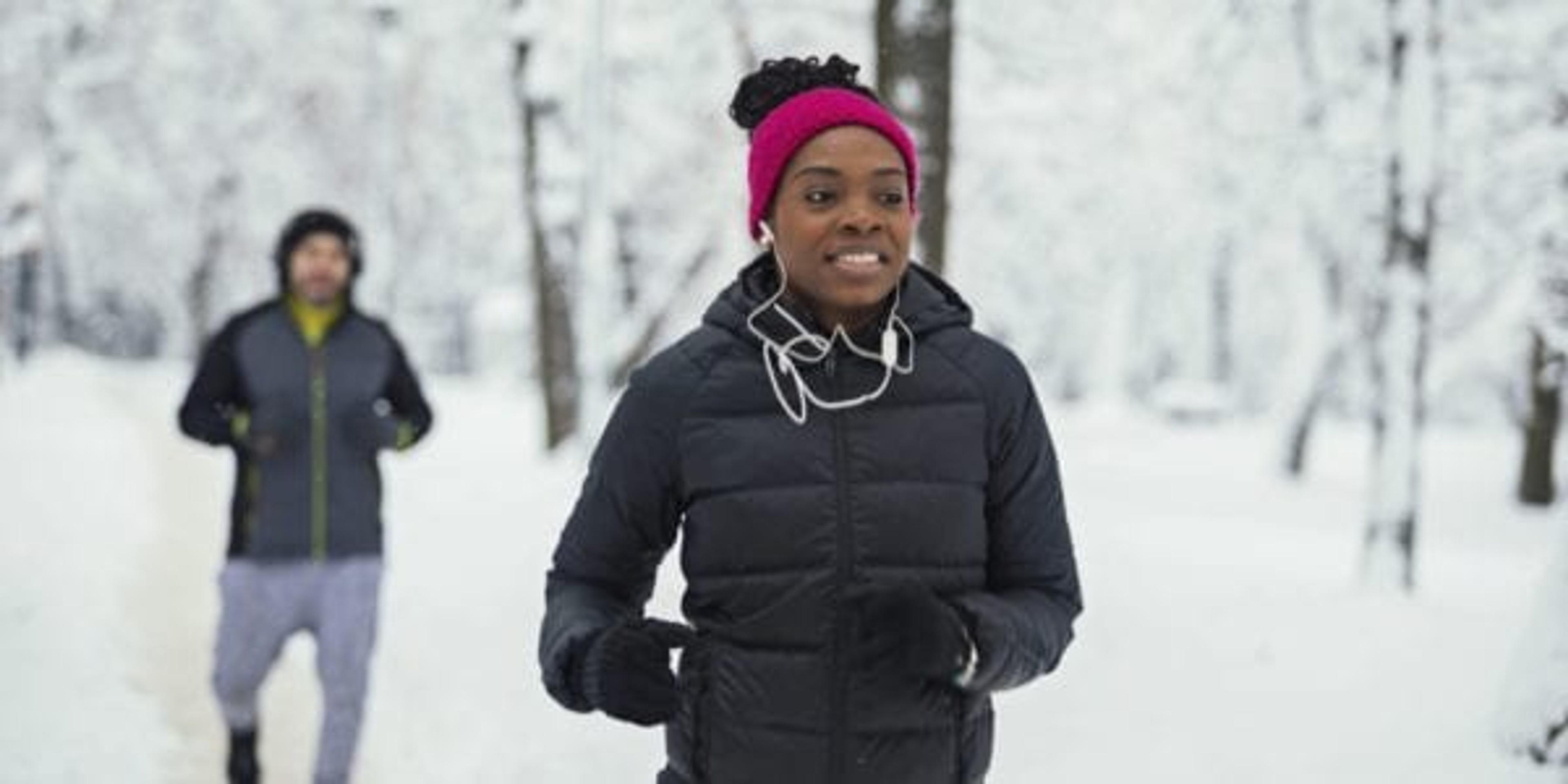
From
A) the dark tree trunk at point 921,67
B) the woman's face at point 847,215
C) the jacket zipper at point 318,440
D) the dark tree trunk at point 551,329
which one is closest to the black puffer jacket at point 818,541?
the woman's face at point 847,215

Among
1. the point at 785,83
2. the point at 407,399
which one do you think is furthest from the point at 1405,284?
the point at 785,83

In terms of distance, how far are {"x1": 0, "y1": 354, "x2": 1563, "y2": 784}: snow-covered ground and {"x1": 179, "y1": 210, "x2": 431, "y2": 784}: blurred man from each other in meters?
1.35

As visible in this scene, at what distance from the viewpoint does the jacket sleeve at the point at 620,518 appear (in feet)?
8.03

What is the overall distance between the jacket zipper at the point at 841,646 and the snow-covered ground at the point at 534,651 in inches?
148

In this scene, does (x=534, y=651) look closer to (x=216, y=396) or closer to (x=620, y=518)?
(x=216, y=396)

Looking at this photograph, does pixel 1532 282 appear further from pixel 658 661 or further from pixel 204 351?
pixel 658 661

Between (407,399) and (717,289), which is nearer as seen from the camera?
(407,399)

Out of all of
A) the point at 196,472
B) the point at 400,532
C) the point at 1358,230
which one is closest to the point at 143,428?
the point at 196,472

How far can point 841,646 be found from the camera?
2.38 metres

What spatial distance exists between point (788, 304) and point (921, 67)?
6701 mm

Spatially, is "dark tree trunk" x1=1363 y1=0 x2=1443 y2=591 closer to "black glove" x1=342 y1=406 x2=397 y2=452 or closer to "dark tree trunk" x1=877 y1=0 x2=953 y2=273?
"dark tree trunk" x1=877 y1=0 x2=953 y2=273

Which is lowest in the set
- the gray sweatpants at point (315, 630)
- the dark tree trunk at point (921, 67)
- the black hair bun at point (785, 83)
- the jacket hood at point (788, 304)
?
the gray sweatpants at point (315, 630)

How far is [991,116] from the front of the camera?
2066 cm

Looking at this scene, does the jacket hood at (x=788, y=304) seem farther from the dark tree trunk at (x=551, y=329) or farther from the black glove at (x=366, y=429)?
the dark tree trunk at (x=551, y=329)
